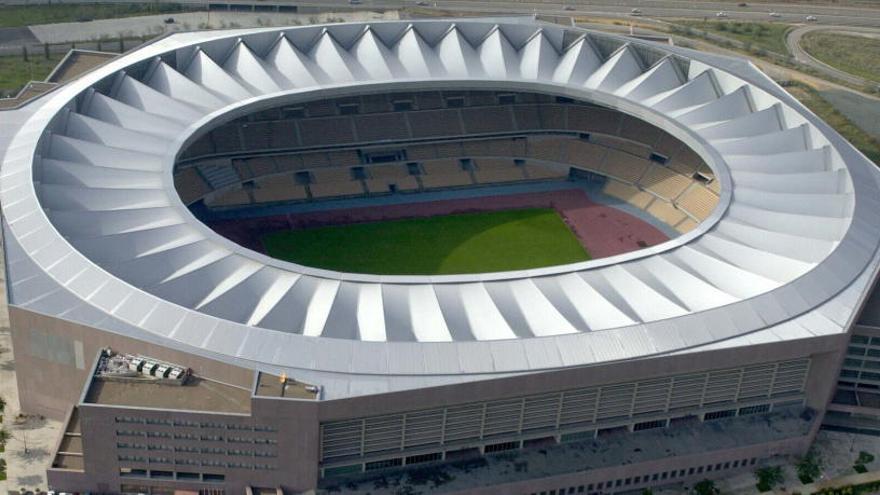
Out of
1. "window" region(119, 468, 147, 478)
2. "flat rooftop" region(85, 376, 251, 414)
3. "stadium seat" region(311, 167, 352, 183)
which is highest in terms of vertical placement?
"stadium seat" region(311, 167, 352, 183)

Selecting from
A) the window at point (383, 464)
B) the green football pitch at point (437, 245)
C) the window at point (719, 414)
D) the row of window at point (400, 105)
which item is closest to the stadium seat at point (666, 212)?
the green football pitch at point (437, 245)

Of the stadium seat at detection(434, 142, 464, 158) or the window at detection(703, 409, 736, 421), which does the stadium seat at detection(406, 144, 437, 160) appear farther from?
the window at detection(703, 409, 736, 421)

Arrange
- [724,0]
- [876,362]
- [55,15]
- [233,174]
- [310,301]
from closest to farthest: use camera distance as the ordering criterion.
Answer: [310,301] < [876,362] < [233,174] < [55,15] < [724,0]

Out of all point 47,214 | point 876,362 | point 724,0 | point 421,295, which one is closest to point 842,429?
point 876,362

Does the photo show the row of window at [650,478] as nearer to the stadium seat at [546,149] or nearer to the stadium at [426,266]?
the stadium at [426,266]

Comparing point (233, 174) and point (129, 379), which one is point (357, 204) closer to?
point (233, 174)

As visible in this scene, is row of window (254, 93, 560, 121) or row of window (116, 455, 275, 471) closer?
row of window (116, 455, 275, 471)

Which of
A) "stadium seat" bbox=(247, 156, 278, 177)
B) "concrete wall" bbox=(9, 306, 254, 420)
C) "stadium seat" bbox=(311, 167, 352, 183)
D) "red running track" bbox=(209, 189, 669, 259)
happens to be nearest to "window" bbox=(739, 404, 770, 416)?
"red running track" bbox=(209, 189, 669, 259)
